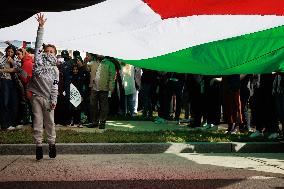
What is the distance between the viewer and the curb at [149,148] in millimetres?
10211

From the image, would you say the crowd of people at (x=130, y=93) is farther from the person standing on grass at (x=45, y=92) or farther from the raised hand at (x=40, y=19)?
the raised hand at (x=40, y=19)

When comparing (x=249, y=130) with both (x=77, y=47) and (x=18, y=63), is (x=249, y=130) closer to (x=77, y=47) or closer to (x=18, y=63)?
(x=18, y=63)

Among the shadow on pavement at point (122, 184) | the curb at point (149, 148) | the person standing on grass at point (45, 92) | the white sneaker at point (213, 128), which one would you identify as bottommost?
the shadow on pavement at point (122, 184)

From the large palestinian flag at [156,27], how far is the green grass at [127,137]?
19.1 feet

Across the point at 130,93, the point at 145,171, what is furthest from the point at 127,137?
the point at 130,93

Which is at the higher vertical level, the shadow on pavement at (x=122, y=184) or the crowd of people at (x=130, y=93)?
the crowd of people at (x=130, y=93)

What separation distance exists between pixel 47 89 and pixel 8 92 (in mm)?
4090

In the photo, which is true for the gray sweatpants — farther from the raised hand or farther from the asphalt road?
the raised hand

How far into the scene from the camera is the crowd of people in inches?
485

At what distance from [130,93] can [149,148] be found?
284 inches

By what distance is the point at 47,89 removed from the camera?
9.52 m

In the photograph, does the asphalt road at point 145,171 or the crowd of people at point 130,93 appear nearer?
the asphalt road at point 145,171

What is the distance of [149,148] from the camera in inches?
418

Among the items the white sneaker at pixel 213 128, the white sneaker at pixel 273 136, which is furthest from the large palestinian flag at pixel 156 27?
the white sneaker at pixel 213 128
